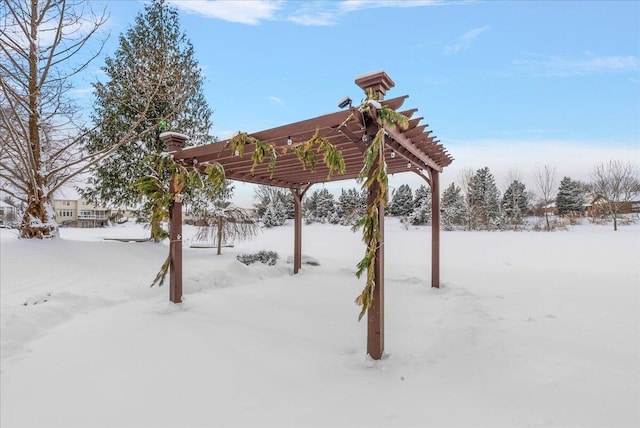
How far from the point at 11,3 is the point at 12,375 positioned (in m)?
8.47

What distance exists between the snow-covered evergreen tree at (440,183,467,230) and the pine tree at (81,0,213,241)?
624 inches

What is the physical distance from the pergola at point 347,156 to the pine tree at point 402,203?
1785 cm

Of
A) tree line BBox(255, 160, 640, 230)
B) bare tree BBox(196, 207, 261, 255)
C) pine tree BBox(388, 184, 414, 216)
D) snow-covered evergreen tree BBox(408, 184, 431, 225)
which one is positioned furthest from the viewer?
pine tree BBox(388, 184, 414, 216)

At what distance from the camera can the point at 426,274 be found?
308 inches

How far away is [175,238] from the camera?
4586 mm

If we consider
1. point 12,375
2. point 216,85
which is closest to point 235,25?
point 216,85

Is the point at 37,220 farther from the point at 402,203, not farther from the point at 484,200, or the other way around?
the point at 484,200

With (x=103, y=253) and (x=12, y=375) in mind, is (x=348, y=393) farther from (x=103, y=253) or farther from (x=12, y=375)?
(x=103, y=253)

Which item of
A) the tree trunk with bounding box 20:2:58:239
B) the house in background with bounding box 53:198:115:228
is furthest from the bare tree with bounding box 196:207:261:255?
the house in background with bounding box 53:198:115:228

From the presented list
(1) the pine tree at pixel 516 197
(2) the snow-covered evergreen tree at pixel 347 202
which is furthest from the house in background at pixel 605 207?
(2) the snow-covered evergreen tree at pixel 347 202

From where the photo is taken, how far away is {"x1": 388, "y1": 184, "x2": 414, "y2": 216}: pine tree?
78.6ft

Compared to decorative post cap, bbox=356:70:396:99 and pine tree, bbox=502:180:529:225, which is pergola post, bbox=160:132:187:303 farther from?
pine tree, bbox=502:180:529:225

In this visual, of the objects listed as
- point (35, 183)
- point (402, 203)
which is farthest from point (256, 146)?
point (402, 203)

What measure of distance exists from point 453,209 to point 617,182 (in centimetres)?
855
